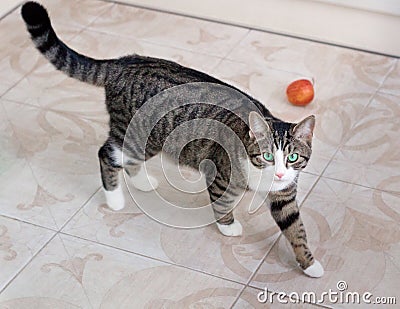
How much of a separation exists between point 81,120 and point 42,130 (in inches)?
4.8

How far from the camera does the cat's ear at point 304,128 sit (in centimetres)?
168

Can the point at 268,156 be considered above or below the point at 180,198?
above

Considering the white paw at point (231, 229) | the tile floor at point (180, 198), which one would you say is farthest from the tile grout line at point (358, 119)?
the white paw at point (231, 229)

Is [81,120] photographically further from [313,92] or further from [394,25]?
[394,25]

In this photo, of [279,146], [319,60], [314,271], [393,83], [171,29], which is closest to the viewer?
[279,146]

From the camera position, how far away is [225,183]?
1.81 metres

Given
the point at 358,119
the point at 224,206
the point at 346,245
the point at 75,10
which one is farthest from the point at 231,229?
the point at 75,10

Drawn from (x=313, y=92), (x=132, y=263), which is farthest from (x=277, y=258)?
(x=313, y=92)

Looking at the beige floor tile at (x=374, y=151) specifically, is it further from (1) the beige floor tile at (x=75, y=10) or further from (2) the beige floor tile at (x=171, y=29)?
(1) the beige floor tile at (x=75, y=10)

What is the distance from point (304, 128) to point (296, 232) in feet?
0.89

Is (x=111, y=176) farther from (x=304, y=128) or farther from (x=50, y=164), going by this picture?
(x=304, y=128)

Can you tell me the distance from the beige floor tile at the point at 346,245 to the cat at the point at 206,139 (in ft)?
0.17
